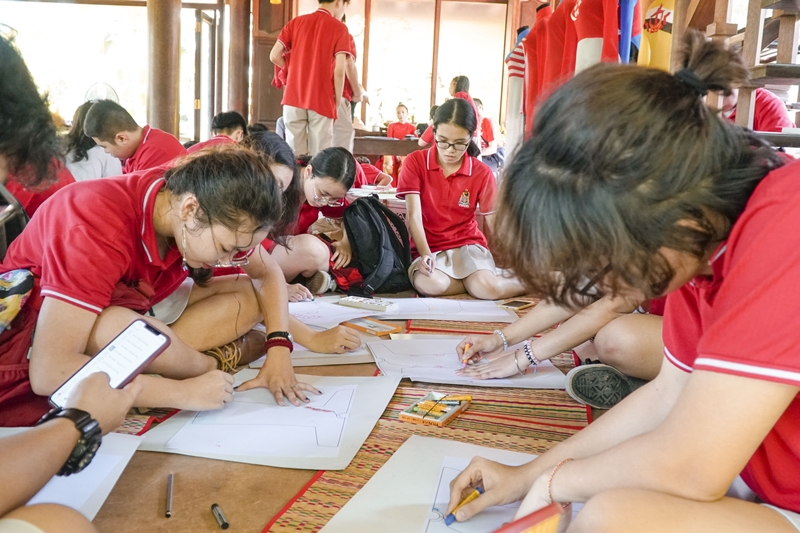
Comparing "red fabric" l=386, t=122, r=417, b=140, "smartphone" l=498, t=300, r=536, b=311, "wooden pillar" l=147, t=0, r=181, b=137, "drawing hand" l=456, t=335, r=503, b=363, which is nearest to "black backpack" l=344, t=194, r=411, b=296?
"smartphone" l=498, t=300, r=536, b=311

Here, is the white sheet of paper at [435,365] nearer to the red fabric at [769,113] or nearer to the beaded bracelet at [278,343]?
the beaded bracelet at [278,343]

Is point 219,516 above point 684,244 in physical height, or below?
below

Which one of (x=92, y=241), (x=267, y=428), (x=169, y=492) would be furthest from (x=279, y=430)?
(x=92, y=241)

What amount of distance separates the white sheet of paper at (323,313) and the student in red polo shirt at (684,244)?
1.64 m

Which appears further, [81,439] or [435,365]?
[435,365]

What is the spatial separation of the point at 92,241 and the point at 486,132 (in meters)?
5.76

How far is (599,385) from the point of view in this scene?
1.68 m

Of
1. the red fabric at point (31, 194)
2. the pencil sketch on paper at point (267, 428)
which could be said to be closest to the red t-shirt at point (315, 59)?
the red fabric at point (31, 194)

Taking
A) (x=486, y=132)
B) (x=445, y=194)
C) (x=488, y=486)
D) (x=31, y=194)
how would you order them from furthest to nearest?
(x=486, y=132), (x=445, y=194), (x=31, y=194), (x=488, y=486)

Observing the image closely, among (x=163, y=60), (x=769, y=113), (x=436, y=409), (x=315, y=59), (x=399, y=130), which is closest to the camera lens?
(x=436, y=409)

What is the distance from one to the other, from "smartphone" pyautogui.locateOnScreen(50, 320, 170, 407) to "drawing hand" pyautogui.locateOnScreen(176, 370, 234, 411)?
0.36 metres

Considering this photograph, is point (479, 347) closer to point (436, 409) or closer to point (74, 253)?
A: point (436, 409)

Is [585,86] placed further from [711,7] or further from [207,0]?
[207,0]

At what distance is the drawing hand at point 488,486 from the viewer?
3.34ft
